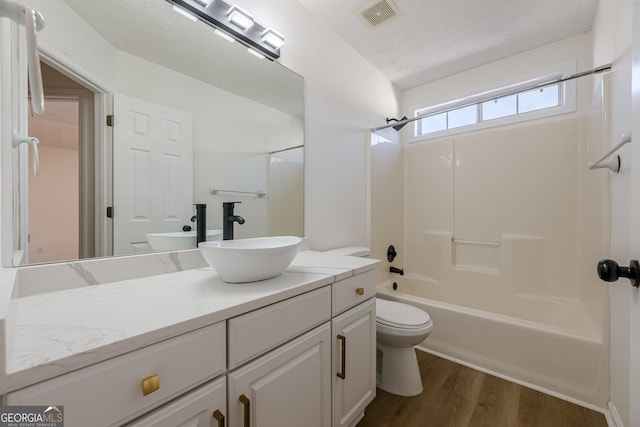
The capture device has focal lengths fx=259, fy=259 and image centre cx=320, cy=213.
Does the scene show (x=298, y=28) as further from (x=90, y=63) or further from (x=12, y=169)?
(x=12, y=169)

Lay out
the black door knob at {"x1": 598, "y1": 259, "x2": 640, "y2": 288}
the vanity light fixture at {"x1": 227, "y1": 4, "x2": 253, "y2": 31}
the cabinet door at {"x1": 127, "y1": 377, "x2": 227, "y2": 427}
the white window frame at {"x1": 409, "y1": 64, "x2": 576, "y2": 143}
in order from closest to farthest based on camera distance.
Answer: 1. the cabinet door at {"x1": 127, "y1": 377, "x2": 227, "y2": 427}
2. the black door knob at {"x1": 598, "y1": 259, "x2": 640, "y2": 288}
3. the vanity light fixture at {"x1": 227, "y1": 4, "x2": 253, "y2": 31}
4. the white window frame at {"x1": 409, "y1": 64, "x2": 576, "y2": 143}

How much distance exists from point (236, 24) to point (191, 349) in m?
1.51

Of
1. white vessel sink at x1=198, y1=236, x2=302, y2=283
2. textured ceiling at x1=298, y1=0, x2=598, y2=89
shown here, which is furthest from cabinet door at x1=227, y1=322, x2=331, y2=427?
textured ceiling at x1=298, y1=0, x2=598, y2=89

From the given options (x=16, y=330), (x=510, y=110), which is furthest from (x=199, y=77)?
(x=510, y=110)

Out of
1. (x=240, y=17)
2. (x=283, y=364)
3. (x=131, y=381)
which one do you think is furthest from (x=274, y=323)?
(x=240, y=17)

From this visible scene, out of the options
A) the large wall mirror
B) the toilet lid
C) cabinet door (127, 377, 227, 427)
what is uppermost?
the large wall mirror

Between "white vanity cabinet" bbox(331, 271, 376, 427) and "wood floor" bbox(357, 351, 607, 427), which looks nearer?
"white vanity cabinet" bbox(331, 271, 376, 427)

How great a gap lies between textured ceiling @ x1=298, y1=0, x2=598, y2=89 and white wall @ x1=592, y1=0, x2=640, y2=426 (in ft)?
1.45

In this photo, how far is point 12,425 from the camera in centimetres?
41

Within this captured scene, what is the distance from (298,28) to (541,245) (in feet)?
8.19

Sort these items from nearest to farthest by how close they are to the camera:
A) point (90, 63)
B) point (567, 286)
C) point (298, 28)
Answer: point (90, 63)
point (298, 28)
point (567, 286)

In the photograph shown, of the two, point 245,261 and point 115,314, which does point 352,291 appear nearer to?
point 245,261

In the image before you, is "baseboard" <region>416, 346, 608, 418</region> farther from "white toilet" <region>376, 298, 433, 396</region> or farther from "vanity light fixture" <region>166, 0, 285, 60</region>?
"vanity light fixture" <region>166, 0, 285, 60</region>

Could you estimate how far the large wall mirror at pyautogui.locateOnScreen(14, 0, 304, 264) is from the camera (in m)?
0.85
